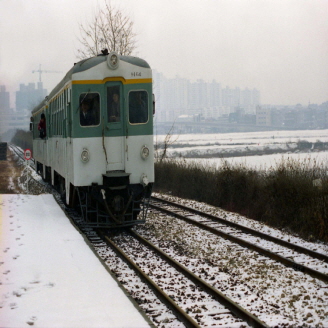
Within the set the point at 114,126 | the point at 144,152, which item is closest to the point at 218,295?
the point at 144,152

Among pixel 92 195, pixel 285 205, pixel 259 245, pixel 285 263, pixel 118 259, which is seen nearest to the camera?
pixel 285 263

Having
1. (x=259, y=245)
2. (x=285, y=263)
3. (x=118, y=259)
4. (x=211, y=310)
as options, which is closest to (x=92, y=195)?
(x=118, y=259)

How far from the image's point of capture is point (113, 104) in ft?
34.9

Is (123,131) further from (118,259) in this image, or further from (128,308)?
(128,308)

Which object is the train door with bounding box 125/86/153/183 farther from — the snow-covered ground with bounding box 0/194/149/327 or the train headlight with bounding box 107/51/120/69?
the snow-covered ground with bounding box 0/194/149/327

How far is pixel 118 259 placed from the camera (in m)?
8.59

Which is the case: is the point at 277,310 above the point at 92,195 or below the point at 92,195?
below

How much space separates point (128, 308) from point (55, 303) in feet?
2.82

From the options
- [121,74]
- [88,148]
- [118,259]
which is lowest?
[118,259]

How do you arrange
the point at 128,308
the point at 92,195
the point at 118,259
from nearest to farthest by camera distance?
1. the point at 128,308
2. the point at 118,259
3. the point at 92,195

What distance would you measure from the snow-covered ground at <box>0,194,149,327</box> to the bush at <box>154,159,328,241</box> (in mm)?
4741

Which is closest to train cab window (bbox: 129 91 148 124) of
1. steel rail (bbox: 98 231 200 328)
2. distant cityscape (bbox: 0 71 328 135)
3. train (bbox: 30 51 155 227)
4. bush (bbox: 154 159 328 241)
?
train (bbox: 30 51 155 227)

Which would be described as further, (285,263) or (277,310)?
(285,263)

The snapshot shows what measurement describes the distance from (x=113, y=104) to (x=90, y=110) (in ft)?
1.63
